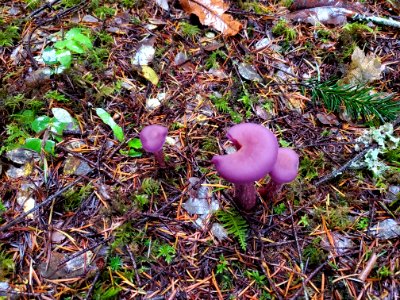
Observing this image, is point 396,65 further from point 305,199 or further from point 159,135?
point 159,135

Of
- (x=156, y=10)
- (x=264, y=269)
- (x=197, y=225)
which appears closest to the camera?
(x=264, y=269)

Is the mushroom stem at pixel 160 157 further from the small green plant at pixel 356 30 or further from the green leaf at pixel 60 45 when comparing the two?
the small green plant at pixel 356 30

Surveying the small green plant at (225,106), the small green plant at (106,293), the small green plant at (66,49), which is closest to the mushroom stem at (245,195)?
the small green plant at (225,106)

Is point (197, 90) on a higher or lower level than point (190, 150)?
higher

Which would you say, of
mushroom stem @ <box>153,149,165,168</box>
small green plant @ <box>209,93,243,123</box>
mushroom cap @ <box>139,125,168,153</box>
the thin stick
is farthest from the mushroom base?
the thin stick

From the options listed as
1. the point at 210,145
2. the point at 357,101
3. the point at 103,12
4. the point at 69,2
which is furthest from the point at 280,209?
the point at 69,2

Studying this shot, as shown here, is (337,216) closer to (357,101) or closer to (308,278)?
(308,278)

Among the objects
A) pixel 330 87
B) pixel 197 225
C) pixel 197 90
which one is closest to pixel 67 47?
pixel 197 90

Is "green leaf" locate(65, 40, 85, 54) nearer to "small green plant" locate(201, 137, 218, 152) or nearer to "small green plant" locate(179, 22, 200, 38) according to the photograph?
"small green plant" locate(179, 22, 200, 38)
